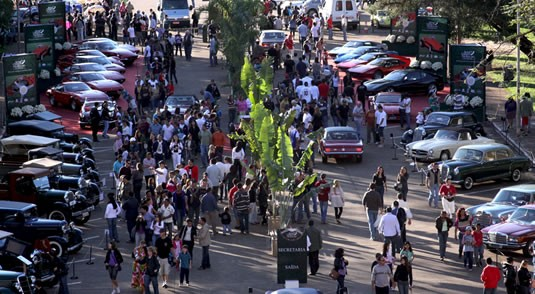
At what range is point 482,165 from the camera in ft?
122

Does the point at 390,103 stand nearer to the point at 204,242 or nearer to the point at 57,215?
the point at 57,215

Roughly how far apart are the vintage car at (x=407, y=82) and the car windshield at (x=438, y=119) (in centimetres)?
720

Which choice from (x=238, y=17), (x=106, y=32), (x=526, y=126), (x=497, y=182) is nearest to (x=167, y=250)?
(x=497, y=182)

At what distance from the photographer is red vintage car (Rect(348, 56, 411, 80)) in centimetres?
5447

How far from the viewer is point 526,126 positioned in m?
45.1

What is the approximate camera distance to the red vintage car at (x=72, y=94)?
4962cm

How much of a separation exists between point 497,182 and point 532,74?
15592 millimetres

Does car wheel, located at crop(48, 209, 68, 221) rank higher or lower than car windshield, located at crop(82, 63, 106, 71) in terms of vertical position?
lower

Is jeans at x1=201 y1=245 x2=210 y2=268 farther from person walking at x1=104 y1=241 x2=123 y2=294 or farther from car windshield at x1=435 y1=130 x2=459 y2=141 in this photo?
car windshield at x1=435 y1=130 x2=459 y2=141

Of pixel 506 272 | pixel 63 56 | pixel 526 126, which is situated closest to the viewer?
pixel 506 272

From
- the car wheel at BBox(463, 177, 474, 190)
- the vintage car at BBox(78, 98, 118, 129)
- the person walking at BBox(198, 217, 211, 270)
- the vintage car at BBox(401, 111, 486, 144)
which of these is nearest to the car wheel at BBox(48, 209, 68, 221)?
the person walking at BBox(198, 217, 211, 270)

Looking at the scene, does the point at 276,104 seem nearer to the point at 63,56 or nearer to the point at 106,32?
the point at 63,56

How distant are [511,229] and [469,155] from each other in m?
7.84

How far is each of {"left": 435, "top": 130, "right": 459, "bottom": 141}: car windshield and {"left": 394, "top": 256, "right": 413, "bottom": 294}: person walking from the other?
1519 cm
